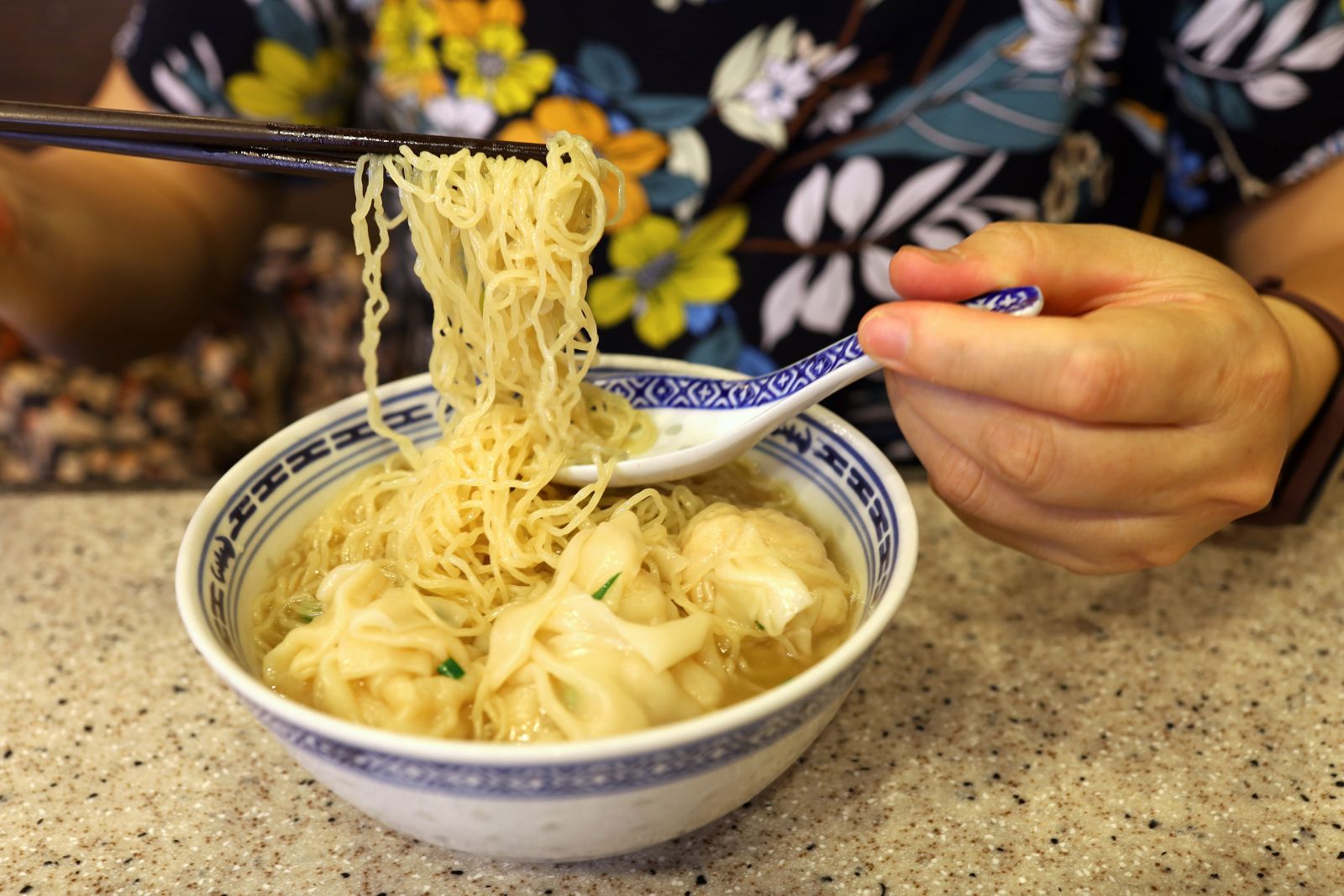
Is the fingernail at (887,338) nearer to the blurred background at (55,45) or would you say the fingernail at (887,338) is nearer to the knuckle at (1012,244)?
the knuckle at (1012,244)

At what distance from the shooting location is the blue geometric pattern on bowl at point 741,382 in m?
1.21

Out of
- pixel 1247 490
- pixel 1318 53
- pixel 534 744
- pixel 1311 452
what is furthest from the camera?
pixel 1318 53

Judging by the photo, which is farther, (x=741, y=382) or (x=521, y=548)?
(x=741, y=382)

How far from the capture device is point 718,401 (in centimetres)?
148

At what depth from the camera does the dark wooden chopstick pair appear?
1177 mm

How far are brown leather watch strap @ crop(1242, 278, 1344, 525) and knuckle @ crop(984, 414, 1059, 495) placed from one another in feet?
2.33

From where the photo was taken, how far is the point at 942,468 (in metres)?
1.33

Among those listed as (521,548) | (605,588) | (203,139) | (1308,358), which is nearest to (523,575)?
(521,548)

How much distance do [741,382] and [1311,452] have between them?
1.02 metres

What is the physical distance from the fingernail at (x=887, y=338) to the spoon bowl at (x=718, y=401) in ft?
0.17

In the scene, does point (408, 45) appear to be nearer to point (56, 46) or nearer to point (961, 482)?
point (961, 482)

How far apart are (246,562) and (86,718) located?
0.38 metres

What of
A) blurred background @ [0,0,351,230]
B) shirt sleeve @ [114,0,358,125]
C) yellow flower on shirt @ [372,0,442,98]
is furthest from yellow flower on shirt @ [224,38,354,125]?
blurred background @ [0,0,351,230]

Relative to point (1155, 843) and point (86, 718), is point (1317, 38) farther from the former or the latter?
point (86, 718)
